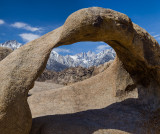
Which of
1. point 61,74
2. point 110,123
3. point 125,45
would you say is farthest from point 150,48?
point 61,74

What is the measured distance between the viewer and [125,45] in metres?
3.72

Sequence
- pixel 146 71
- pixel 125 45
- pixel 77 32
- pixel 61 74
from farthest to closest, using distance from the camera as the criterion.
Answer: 1. pixel 61 74
2. pixel 146 71
3. pixel 125 45
4. pixel 77 32

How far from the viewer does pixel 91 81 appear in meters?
5.21

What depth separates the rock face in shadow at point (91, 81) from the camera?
277 centimetres

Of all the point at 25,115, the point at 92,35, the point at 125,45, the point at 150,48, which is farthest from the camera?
the point at 150,48

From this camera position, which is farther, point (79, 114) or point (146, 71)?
point (146, 71)

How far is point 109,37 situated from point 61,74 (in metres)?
16.0

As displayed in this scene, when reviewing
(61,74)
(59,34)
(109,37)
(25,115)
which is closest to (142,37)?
(109,37)

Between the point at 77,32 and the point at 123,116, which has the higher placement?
the point at 77,32

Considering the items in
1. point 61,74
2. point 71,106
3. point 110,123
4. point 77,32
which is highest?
point 61,74

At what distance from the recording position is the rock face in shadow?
2766 millimetres

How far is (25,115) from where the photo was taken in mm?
2879

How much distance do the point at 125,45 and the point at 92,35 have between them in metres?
0.75

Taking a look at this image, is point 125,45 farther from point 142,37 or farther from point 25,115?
point 25,115
